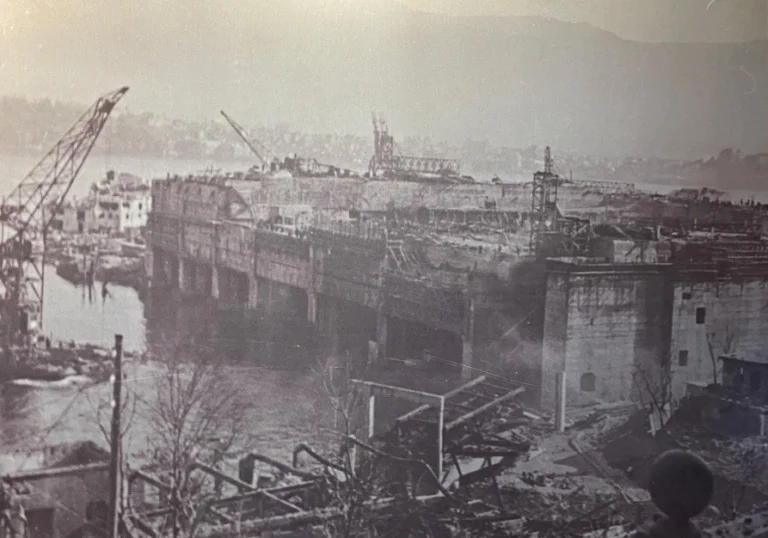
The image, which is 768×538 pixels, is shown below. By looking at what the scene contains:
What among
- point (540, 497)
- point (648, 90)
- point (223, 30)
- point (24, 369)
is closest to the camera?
point (24, 369)

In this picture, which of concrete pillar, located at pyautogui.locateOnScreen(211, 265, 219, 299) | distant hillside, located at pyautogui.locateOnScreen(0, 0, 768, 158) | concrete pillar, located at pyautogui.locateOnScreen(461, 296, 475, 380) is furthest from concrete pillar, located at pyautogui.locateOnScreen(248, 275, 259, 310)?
concrete pillar, located at pyautogui.locateOnScreen(461, 296, 475, 380)

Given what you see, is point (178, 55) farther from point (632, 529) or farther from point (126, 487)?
point (632, 529)

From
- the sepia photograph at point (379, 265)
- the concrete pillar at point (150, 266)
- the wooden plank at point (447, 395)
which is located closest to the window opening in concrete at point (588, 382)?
the sepia photograph at point (379, 265)

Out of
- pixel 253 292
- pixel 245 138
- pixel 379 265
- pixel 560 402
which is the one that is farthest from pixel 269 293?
pixel 560 402

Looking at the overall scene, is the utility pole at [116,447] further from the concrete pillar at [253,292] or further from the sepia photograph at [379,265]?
the concrete pillar at [253,292]

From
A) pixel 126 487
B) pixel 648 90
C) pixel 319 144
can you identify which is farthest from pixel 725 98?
pixel 126 487
